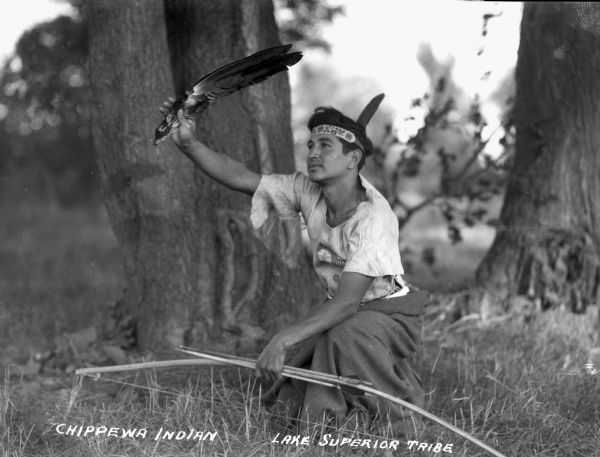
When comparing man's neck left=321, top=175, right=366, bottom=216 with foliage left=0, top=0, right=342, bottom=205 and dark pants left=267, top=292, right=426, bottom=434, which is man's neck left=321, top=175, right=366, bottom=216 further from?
foliage left=0, top=0, right=342, bottom=205

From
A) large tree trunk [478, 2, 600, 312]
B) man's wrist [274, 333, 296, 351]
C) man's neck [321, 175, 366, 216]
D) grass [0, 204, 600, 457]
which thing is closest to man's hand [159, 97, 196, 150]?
man's neck [321, 175, 366, 216]

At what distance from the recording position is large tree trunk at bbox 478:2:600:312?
554 cm

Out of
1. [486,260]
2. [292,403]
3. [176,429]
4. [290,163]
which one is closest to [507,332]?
[486,260]

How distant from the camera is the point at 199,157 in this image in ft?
12.4

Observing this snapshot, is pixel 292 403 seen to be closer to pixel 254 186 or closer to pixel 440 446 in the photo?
pixel 440 446

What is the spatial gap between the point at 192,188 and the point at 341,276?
4.75 ft

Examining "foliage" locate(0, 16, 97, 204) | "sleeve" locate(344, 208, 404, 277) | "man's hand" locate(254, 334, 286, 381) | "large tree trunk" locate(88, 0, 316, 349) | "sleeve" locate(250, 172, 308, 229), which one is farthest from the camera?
"foliage" locate(0, 16, 97, 204)

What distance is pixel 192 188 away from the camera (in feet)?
15.6

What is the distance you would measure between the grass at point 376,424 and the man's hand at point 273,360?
296 mm

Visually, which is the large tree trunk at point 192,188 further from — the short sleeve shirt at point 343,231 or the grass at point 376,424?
the short sleeve shirt at point 343,231

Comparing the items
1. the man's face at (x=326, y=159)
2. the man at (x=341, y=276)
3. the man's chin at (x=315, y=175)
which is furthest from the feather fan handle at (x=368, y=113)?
the man's chin at (x=315, y=175)

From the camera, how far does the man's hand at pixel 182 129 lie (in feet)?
12.1

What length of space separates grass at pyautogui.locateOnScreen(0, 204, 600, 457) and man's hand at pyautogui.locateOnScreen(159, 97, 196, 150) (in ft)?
3.60

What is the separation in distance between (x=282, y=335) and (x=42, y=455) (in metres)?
1.09
